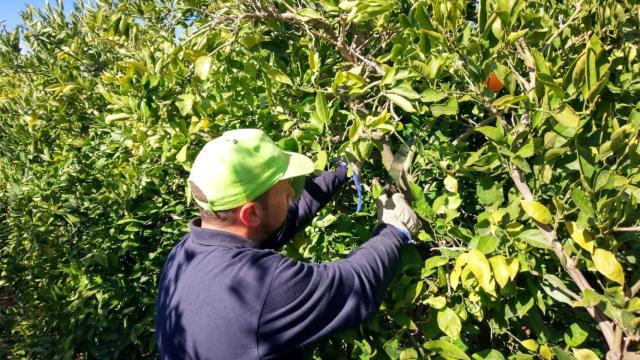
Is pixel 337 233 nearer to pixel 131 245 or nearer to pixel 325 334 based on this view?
pixel 325 334

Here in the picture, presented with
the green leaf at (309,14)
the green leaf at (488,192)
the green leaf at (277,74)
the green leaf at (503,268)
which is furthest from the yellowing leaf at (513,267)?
the green leaf at (309,14)

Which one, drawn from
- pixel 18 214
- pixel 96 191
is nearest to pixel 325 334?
pixel 96 191

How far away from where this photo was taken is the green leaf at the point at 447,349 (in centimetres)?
139

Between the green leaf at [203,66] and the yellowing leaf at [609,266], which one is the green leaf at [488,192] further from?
the green leaf at [203,66]

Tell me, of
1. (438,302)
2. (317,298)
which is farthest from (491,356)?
(317,298)

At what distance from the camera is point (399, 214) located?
159 cm

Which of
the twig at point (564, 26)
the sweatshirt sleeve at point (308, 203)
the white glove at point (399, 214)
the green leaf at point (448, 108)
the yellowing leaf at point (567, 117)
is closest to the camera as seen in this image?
the yellowing leaf at point (567, 117)

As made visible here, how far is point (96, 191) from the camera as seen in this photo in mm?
2701

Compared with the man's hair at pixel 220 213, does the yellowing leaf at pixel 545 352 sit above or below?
below

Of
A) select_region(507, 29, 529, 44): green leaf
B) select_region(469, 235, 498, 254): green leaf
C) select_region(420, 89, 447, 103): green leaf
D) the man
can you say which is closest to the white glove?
the man

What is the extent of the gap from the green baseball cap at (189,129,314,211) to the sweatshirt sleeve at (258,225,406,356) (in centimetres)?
26

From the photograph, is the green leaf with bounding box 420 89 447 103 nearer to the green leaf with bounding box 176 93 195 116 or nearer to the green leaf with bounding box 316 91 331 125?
the green leaf with bounding box 316 91 331 125

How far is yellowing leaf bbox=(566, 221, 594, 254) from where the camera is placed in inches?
47.4

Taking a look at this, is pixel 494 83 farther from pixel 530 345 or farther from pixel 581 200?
pixel 530 345
